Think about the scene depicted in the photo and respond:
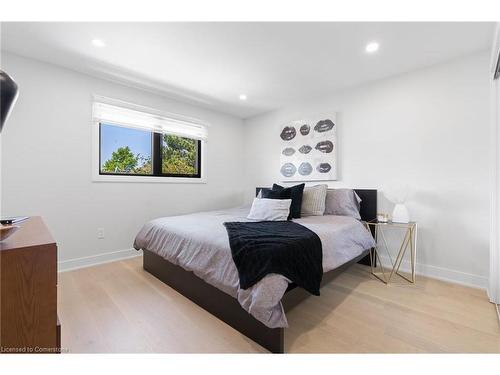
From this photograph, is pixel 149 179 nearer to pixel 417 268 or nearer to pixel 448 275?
pixel 417 268

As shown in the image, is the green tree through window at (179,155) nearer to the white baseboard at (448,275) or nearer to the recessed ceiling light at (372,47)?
the recessed ceiling light at (372,47)

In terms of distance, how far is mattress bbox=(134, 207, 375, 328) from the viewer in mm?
1323

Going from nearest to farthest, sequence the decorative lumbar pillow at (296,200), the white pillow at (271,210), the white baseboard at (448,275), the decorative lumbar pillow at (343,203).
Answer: the white baseboard at (448,275), the white pillow at (271,210), the decorative lumbar pillow at (296,200), the decorative lumbar pillow at (343,203)

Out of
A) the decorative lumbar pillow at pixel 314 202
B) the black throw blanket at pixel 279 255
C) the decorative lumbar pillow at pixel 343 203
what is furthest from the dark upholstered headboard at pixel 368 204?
the black throw blanket at pixel 279 255

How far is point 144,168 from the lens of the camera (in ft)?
10.7

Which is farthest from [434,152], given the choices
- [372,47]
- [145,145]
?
[145,145]

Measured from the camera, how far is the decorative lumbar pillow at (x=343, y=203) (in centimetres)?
275

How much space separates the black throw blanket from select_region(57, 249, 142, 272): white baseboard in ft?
6.25

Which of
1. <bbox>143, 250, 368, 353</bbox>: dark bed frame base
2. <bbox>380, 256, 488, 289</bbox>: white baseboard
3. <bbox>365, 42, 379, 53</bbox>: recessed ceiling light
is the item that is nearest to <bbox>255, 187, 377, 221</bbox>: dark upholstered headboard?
<bbox>380, 256, 488, 289</bbox>: white baseboard

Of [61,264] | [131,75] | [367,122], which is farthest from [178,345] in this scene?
[367,122]

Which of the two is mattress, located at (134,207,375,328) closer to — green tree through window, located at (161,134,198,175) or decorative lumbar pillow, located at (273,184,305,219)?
decorative lumbar pillow, located at (273,184,305,219)

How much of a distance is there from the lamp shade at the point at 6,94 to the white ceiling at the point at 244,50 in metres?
1.43

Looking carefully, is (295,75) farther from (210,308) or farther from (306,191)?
(210,308)
